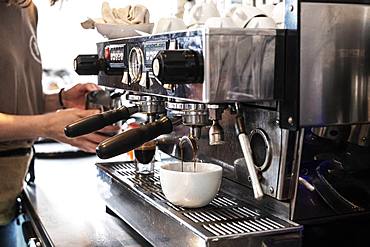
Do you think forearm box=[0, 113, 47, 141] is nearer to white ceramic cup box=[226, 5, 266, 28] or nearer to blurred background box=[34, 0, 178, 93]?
white ceramic cup box=[226, 5, 266, 28]

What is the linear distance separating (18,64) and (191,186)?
72cm

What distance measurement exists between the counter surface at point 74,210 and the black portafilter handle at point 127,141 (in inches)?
10.1

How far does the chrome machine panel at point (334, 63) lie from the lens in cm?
64

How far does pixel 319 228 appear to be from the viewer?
2.39 ft

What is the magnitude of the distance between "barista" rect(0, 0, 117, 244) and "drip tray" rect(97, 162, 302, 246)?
253mm

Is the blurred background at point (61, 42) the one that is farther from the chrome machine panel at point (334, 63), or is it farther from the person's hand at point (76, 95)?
the chrome machine panel at point (334, 63)

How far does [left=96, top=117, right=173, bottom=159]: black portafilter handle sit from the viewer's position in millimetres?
737

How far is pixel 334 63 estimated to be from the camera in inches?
25.9

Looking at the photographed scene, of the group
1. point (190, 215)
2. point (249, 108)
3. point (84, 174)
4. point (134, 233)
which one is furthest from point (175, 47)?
point (84, 174)

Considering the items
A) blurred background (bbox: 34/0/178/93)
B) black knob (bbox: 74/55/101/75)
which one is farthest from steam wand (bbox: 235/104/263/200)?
blurred background (bbox: 34/0/178/93)

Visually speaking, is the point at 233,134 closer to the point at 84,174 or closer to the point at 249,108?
the point at 249,108

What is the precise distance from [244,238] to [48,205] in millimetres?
625

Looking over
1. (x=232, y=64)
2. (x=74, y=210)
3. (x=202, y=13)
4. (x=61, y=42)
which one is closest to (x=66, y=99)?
(x=74, y=210)

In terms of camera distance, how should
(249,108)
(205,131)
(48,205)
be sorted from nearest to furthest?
(249,108), (205,131), (48,205)
